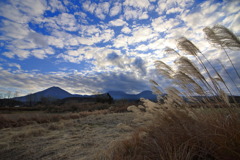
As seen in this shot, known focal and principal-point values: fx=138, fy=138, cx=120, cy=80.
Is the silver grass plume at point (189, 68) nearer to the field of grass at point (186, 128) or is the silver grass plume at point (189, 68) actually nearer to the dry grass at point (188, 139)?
the field of grass at point (186, 128)

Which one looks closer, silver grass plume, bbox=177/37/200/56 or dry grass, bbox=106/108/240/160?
dry grass, bbox=106/108/240/160

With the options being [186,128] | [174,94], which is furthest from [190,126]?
[174,94]

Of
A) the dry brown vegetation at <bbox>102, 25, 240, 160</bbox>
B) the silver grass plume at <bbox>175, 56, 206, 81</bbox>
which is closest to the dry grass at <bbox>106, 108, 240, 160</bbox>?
the dry brown vegetation at <bbox>102, 25, 240, 160</bbox>

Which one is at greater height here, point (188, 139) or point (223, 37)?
point (223, 37)

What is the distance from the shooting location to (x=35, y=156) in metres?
3.05

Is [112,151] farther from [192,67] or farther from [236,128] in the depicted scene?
[192,67]

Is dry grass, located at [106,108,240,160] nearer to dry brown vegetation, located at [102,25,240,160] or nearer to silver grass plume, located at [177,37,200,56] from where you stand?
dry brown vegetation, located at [102,25,240,160]

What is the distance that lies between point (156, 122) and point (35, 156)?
2740mm

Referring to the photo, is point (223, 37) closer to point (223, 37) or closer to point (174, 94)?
point (223, 37)

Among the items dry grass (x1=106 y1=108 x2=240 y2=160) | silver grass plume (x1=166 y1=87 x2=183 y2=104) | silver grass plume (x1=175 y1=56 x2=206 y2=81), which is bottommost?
dry grass (x1=106 y1=108 x2=240 y2=160)

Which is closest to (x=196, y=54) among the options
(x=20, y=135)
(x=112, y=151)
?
(x=112, y=151)

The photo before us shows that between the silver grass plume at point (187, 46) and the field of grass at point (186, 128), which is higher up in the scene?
the silver grass plume at point (187, 46)

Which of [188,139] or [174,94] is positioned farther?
[174,94]

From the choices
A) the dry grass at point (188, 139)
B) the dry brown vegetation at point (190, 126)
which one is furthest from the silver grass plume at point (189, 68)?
the dry grass at point (188, 139)
